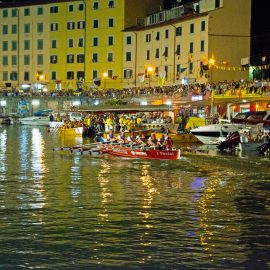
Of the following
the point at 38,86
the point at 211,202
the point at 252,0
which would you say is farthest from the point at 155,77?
the point at 211,202

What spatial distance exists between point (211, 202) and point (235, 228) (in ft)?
14.7

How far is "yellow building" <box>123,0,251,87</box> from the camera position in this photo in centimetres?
7531

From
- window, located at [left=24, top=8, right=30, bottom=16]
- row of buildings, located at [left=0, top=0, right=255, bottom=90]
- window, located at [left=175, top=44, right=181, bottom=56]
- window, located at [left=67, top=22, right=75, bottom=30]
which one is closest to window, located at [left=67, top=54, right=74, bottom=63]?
row of buildings, located at [left=0, top=0, right=255, bottom=90]

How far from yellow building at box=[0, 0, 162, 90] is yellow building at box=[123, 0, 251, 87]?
6.80 metres

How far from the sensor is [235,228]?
62.1 ft

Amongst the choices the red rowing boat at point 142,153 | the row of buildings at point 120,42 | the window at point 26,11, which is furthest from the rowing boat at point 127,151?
the window at point 26,11

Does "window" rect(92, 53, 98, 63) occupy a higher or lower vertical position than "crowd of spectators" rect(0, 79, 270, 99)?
higher

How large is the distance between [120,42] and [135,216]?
257 ft

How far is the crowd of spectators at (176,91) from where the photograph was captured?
55256mm

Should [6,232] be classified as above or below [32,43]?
below

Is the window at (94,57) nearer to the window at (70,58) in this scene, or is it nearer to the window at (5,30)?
the window at (70,58)

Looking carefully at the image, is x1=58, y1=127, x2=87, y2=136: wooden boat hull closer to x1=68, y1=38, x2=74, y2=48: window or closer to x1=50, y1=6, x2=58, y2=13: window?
x1=68, y1=38, x2=74, y2=48: window

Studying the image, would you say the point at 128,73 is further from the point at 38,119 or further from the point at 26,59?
the point at 26,59

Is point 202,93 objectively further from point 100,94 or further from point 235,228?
point 235,228
